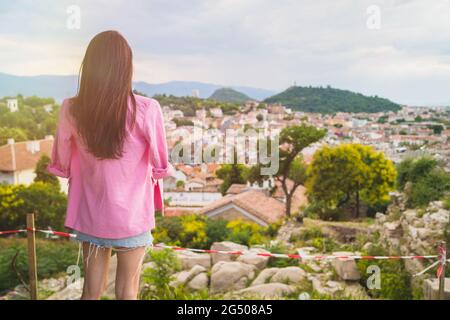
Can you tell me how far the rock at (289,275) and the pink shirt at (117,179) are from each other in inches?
103

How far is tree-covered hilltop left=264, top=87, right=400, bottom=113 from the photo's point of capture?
4.51 m

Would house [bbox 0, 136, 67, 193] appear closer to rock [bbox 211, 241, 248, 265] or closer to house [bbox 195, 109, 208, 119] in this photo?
house [bbox 195, 109, 208, 119]

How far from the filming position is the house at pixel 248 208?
4578 mm

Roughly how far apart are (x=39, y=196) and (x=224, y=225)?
174 centimetres

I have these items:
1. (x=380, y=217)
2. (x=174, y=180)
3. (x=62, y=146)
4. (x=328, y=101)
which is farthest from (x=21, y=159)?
(x=62, y=146)

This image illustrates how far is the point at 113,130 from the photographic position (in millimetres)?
1368

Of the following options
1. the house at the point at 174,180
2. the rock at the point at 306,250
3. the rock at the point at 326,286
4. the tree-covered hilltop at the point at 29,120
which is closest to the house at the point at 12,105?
the tree-covered hilltop at the point at 29,120

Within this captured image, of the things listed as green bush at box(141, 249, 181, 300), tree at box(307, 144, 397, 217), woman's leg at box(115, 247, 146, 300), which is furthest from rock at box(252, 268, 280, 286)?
woman's leg at box(115, 247, 146, 300)

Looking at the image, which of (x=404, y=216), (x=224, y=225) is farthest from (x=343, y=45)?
(x=224, y=225)

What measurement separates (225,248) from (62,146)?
3083 mm

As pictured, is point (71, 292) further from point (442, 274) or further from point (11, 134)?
point (442, 274)

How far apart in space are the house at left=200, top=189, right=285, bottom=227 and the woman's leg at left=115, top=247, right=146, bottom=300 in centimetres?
309

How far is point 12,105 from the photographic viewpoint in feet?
14.9
